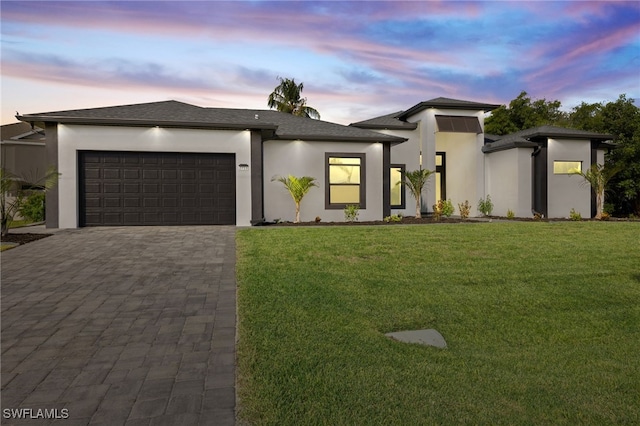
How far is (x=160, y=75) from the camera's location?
15742 millimetres

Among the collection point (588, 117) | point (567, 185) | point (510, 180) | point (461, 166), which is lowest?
point (567, 185)

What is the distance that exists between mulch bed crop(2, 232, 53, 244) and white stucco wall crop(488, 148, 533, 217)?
17.2 meters

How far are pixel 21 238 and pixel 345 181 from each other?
10.1m

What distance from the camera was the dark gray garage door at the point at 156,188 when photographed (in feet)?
39.7

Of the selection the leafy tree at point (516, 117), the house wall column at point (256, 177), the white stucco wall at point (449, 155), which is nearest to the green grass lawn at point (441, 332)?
the house wall column at point (256, 177)

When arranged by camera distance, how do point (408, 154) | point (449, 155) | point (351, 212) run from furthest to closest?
point (449, 155), point (408, 154), point (351, 212)

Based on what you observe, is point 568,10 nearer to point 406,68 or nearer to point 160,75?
point 406,68

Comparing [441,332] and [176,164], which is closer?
[441,332]

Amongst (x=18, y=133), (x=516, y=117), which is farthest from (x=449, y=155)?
(x=18, y=133)

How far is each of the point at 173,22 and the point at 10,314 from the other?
8.97 metres

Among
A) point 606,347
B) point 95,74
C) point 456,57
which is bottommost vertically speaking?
point 606,347

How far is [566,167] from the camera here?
16.9 meters

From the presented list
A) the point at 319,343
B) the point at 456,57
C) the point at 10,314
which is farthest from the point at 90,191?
the point at 456,57

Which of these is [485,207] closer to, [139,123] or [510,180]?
[510,180]
